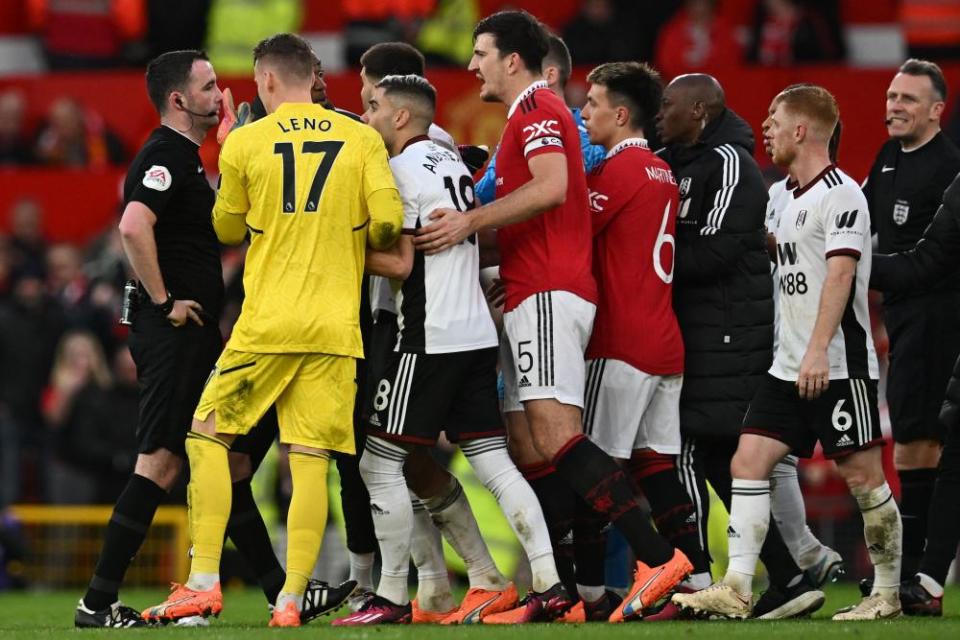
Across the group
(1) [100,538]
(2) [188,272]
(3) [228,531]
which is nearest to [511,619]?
(3) [228,531]

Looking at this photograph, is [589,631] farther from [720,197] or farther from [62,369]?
[62,369]

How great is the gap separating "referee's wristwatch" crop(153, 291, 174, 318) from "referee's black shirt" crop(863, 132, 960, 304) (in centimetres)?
341

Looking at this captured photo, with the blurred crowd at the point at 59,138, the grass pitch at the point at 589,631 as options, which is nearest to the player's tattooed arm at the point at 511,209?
the grass pitch at the point at 589,631

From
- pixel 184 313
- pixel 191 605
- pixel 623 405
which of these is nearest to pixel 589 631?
pixel 623 405

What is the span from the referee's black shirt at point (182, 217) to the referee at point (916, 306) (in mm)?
3168

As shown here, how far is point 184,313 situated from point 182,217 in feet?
1.53

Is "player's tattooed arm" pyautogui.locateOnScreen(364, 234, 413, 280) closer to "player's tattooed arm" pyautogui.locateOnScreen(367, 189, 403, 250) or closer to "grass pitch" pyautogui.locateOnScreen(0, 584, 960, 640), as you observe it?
"player's tattooed arm" pyautogui.locateOnScreen(367, 189, 403, 250)

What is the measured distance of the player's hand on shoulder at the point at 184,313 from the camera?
7.59 metres

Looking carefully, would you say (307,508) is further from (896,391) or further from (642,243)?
(896,391)

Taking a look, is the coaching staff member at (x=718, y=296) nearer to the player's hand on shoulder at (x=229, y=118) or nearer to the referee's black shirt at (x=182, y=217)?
the player's hand on shoulder at (x=229, y=118)

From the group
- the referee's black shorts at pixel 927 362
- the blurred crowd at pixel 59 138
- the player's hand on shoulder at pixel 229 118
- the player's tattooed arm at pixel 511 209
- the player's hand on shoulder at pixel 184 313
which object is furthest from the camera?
the blurred crowd at pixel 59 138

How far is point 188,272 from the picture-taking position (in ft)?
25.4

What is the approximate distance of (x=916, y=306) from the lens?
823 cm

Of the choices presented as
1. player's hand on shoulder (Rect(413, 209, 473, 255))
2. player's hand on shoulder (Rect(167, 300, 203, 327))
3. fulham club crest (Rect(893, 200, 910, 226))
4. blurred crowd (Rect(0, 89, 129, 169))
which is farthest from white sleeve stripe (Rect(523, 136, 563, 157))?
blurred crowd (Rect(0, 89, 129, 169))
